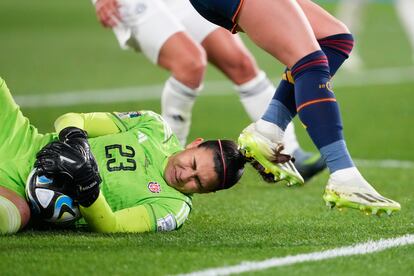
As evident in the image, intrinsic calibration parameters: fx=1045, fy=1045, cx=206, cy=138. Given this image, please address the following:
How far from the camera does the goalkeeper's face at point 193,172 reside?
5203 mm

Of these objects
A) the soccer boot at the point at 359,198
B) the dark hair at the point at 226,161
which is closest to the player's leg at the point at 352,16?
the dark hair at the point at 226,161

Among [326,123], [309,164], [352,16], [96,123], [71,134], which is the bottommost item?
[352,16]

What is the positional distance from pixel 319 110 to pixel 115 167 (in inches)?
45.8

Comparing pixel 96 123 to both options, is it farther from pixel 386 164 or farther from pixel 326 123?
pixel 386 164

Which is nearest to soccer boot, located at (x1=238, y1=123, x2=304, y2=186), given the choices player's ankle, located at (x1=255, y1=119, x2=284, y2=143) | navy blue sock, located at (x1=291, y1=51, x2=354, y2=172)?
player's ankle, located at (x1=255, y1=119, x2=284, y2=143)

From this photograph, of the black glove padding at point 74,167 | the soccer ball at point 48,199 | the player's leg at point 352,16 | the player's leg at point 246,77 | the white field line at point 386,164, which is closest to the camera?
the black glove padding at point 74,167

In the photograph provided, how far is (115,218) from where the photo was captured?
16.4 feet

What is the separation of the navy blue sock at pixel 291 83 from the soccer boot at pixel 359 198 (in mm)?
640


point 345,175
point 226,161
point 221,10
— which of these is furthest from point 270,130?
point 221,10

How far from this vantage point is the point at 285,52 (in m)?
4.76

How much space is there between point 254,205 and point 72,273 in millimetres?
2176

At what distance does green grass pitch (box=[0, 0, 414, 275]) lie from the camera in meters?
4.42

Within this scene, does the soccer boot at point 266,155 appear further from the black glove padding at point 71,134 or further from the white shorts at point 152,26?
the white shorts at point 152,26

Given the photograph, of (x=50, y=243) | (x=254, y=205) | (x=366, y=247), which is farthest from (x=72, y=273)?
(x=254, y=205)
